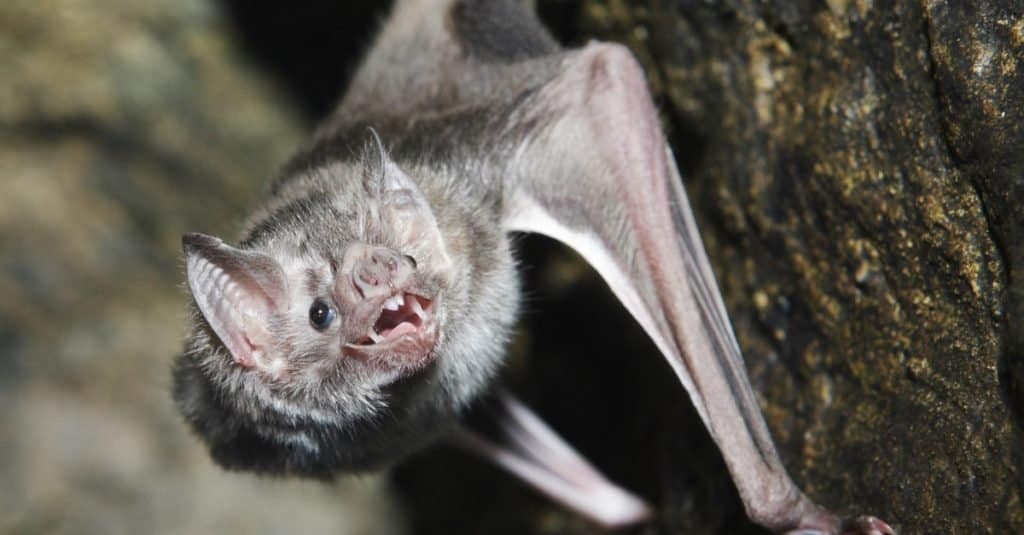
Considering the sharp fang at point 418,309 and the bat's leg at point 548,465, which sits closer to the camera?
the sharp fang at point 418,309

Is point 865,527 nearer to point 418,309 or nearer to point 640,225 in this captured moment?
point 640,225

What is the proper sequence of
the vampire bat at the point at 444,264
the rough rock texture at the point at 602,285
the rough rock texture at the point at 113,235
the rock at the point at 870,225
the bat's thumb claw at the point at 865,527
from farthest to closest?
the rough rock texture at the point at 113,235 → the vampire bat at the point at 444,264 → the bat's thumb claw at the point at 865,527 → the rough rock texture at the point at 602,285 → the rock at the point at 870,225

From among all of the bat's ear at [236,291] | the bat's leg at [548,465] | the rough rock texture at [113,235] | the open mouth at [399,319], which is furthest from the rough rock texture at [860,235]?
the rough rock texture at [113,235]

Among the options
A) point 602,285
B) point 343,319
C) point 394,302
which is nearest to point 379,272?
point 394,302

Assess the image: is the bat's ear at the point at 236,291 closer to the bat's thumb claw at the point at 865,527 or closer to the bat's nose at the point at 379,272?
the bat's nose at the point at 379,272

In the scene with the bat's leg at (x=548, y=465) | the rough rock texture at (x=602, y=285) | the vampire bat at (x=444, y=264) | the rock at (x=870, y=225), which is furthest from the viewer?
the bat's leg at (x=548, y=465)

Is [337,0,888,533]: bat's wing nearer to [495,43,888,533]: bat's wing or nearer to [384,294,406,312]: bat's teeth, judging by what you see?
[495,43,888,533]: bat's wing
